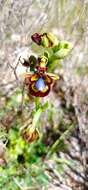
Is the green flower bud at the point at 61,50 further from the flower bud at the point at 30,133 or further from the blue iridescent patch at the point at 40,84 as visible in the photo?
the flower bud at the point at 30,133

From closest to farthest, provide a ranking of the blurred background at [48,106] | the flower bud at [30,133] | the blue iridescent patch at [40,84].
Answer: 1. the blue iridescent patch at [40,84]
2. the flower bud at [30,133]
3. the blurred background at [48,106]

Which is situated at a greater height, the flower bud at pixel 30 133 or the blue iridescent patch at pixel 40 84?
the blue iridescent patch at pixel 40 84

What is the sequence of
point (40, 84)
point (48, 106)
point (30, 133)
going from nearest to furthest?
point (40, 84) → point (30, 133) → point (48, 106)

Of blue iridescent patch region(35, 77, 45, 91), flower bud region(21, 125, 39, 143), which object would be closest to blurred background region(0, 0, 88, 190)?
flower bud region(21, 125, 39, 143)

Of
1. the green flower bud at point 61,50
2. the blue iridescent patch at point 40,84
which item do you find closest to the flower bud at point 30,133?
the blue iridescent patch at point 40,84

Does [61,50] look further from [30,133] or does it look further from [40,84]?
[30,133]

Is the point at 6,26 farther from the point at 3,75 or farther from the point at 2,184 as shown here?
the point at 2,184

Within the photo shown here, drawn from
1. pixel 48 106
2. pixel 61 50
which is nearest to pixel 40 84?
pixel 61 50

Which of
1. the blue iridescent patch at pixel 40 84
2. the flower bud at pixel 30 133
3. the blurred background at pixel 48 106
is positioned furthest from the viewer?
the blurred background at pixel 48 106
